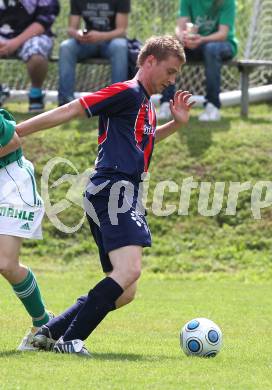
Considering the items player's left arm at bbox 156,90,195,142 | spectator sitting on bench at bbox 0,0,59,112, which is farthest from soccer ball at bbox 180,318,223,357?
spectator sitting on bench at bbox 0,0,59,112

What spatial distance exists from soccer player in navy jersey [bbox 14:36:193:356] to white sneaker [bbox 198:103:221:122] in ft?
23.8

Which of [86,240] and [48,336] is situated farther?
[86,240]

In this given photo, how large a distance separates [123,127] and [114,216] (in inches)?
24.0

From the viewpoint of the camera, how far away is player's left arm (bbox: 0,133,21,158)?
6.54 metres

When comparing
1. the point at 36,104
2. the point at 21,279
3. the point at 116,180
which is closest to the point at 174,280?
the point at 36,104

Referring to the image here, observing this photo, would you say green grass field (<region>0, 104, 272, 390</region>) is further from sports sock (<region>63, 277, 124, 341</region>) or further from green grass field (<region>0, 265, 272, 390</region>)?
sports sock (<region>63, 277, 124, 341</region>)

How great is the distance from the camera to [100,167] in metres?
6.72

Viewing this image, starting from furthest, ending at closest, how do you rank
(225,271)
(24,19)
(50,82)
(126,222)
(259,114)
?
(50,82), (259,114), (24,19), (225,271), (126,222)

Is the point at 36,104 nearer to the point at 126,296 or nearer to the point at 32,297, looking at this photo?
the point at 32,297

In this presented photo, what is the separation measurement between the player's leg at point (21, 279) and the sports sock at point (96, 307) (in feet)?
1.59

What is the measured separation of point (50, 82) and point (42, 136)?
3.31 metres

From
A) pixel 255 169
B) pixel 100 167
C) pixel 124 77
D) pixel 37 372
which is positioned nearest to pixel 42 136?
pixel 124 77

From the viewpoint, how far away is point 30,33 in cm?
1399

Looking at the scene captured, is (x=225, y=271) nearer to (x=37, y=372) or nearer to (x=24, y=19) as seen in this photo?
(x=24, y=19)
